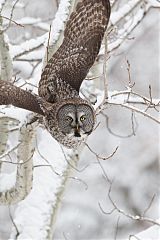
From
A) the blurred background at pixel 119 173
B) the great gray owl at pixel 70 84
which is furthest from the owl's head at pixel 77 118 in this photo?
the blurred background at pixel 119 173

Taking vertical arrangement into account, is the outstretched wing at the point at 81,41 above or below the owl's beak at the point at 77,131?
above

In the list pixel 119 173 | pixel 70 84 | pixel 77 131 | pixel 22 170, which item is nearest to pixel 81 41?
pixel 70 84

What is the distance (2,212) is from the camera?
523 inches

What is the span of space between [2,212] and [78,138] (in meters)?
7.57

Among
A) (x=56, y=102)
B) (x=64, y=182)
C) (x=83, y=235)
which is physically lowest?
(x=83, y=235)

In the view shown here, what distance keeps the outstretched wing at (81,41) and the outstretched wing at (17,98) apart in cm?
39

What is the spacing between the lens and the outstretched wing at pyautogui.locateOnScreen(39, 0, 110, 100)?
20.5 ft

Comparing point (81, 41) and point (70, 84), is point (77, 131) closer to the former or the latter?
point (70, 84)

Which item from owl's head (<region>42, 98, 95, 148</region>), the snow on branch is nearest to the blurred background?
the snow on branch

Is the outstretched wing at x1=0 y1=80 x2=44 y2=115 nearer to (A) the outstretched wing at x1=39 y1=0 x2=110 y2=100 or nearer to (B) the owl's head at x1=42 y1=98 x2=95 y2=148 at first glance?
(B) the owl's head at x1=42 y1=98 x2=95 y2=148

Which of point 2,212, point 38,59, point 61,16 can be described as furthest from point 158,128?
point 61,16

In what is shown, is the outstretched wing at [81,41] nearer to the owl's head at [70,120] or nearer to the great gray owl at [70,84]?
the great gray owl at [70,84]

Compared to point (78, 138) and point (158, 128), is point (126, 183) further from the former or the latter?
point (78, 138)

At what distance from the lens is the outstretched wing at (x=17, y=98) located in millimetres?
5816
